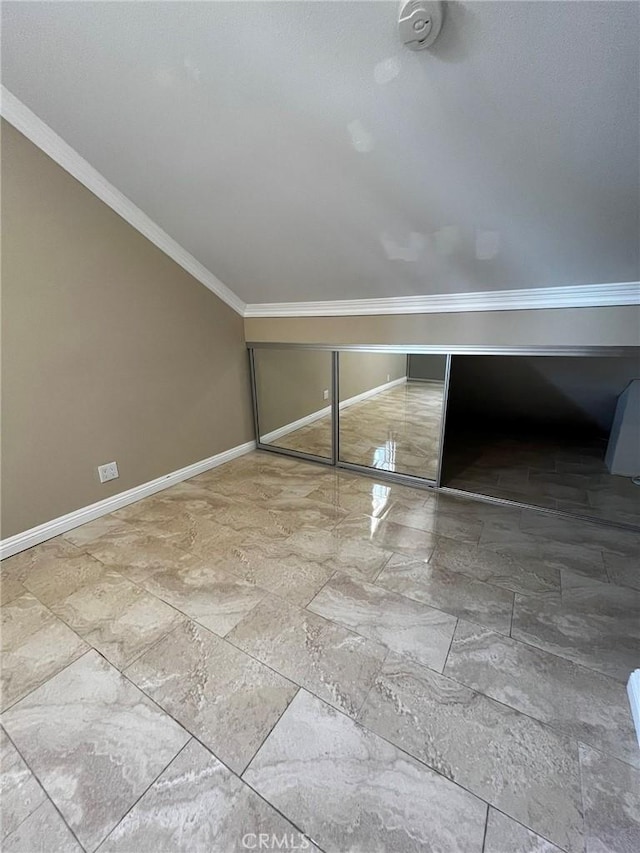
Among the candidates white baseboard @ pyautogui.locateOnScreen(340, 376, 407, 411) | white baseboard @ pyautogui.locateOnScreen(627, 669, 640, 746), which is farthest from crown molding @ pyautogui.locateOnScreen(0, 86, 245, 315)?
white baseboard @ pyautogui.locateOnScreen(627, 669, 640, 746)

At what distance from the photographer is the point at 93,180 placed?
195cm

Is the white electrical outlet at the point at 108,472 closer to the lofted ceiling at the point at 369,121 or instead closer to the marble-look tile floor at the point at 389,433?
the marble-look tile floor at the point at 389,433

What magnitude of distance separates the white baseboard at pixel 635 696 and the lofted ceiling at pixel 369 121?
1777 mm

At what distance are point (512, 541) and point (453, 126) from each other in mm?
2092

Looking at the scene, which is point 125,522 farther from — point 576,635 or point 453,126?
point 453,126

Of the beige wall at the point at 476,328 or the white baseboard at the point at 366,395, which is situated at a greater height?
the beige wall at the point at 476,328

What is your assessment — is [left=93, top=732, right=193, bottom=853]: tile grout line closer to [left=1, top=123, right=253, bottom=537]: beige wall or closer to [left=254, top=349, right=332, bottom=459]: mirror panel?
[left=1, top=123, right=253, bottom=537]: beige wall

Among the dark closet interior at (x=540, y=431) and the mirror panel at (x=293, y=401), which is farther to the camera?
the mirror panel at (x=293, y=401)

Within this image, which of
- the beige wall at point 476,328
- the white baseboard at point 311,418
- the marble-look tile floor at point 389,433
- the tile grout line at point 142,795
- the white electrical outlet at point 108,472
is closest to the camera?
the tile grout line at point 142,795

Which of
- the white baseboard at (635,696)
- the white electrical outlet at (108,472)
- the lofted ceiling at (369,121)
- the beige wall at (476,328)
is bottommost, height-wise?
the white baseboard at (635,696)

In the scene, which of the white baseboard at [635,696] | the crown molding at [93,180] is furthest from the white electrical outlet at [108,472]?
the white baseboard at [635,696]

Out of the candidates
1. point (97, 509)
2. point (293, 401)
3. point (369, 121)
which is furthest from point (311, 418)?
point (369, 121)

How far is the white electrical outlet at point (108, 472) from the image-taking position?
7.57 ft

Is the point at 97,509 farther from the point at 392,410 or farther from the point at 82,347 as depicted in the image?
the point at 392,410
